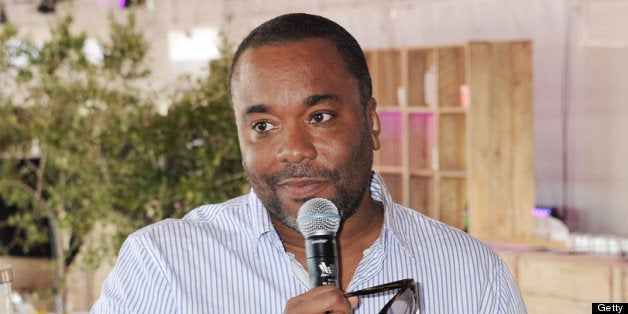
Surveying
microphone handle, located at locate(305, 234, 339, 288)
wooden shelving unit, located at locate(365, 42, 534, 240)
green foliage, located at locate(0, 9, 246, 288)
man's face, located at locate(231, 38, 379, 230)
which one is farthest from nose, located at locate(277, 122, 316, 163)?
wooden shelving unit, located at locate(365, 42, 534, 240)

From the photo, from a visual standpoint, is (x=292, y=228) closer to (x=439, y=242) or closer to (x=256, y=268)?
(x=256, y=268)

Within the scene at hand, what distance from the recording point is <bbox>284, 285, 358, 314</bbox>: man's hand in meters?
1.10

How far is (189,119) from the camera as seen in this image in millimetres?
3400

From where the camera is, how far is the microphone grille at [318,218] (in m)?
1.24

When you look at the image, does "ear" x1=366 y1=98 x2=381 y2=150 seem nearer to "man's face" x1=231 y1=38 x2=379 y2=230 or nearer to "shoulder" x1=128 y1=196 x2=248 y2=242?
"man's face" x1=231 y1=38 x2=379 y2=230

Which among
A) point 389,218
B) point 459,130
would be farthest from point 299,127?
point 459,130

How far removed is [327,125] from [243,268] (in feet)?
0.85

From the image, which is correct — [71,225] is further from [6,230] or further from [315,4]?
[315,4]

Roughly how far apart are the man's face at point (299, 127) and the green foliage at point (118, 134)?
1.82 metres

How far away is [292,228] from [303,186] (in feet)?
0.38

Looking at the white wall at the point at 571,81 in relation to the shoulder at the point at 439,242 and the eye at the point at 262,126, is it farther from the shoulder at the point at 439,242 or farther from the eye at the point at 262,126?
the eye at the point at 262,126

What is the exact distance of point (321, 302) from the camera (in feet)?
3.60

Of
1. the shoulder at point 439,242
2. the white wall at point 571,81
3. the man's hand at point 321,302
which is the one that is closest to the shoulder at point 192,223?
the shoulder at point 439,242

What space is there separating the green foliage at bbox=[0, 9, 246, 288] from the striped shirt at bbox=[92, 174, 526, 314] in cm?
174
